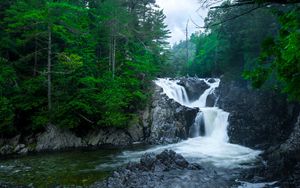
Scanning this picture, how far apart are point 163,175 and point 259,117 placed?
12048 mm

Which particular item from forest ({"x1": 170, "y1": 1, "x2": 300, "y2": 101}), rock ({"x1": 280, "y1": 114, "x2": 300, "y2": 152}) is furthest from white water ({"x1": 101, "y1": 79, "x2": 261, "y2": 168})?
forest ({"x1": 170, "y1": 1, "x2": 300, "y2": 101})

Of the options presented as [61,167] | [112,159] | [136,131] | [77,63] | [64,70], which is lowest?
[61,167]

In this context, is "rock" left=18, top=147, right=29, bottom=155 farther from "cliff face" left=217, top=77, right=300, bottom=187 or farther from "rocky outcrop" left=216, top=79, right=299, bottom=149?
"rocky outcrop" left=216, top=79, right=299, bottom=149

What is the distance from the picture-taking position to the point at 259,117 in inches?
842

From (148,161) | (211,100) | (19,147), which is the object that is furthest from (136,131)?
(148,161)

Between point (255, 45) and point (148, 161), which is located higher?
point (255, 45)

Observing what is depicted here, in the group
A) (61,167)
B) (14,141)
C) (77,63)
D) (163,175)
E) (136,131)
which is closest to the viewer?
(163,175)

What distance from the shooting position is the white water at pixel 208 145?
15922mm

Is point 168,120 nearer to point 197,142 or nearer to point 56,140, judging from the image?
point 197,142

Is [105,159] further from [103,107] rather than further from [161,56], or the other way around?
[161,56]

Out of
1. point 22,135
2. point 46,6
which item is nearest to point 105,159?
point 22,135

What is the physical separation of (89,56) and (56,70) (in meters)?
2.77

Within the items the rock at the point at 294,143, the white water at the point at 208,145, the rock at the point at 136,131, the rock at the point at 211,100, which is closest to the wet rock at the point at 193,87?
the white water at the point at 208,145

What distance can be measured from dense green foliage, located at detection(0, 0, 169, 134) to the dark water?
9.56ft
